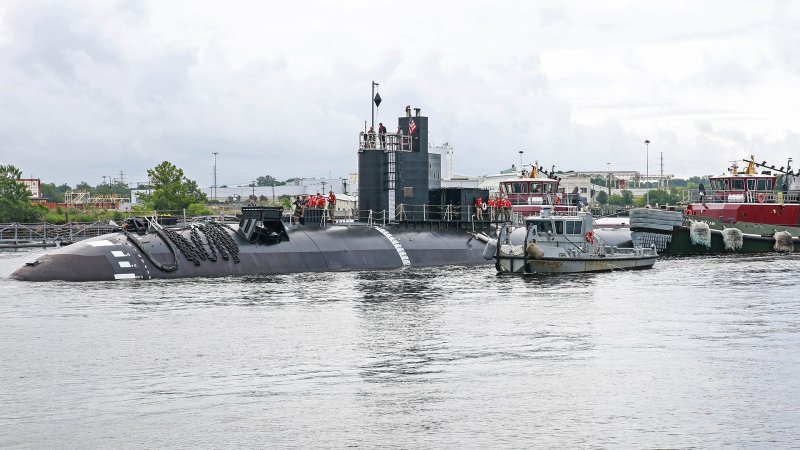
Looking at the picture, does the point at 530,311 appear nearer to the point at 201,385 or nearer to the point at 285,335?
the point at 285,335

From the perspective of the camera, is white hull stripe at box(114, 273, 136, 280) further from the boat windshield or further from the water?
the boat windshield

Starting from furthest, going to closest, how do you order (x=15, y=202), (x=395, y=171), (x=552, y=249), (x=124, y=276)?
1. (x=15, y=202)
2. (x=395, y=171)
3. (x=552, y=249)
4. (x=124, y=276)

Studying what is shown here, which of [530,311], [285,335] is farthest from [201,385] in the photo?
[530,311]

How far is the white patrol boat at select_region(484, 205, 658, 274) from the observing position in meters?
56.2

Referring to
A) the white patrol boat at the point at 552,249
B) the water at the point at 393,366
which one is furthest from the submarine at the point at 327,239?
the white patrol boat at the point at 552,249

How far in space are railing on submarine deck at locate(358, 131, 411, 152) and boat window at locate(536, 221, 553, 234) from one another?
11009 mm

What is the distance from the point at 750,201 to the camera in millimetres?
82625

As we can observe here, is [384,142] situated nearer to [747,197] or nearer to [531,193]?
[531,193]

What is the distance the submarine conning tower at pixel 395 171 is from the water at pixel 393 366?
16.3 m

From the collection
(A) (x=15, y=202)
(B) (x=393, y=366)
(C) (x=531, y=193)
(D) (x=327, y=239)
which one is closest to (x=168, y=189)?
(A) (x=15, y=202)

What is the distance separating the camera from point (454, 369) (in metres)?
29.2

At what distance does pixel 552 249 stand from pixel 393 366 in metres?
28.8

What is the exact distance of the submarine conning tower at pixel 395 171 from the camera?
63.7 meters

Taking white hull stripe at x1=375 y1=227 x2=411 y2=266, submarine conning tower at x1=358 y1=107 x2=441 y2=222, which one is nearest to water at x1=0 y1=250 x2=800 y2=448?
white hull stripe at x1=375 y1=227 x2=411 y2=266
